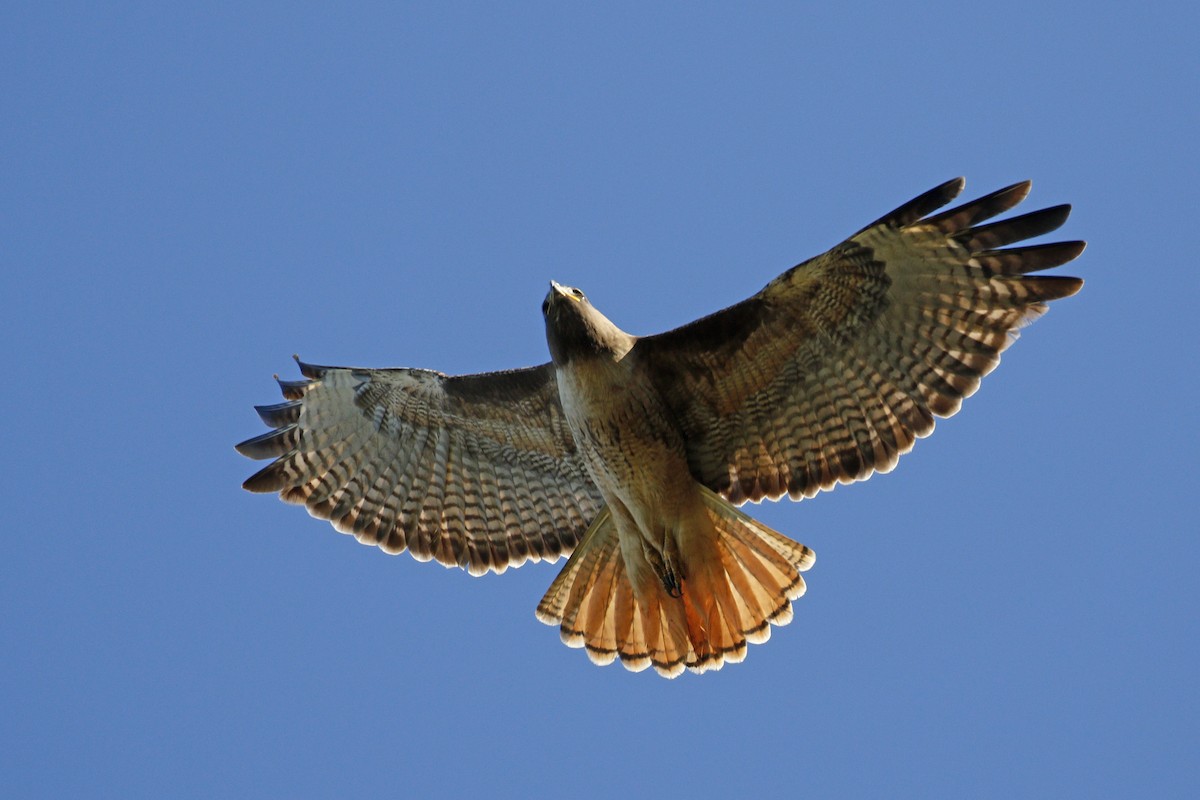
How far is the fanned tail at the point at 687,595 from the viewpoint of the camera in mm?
9523

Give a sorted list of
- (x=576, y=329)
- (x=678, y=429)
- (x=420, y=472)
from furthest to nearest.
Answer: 1. (x=420, y=472)
2. (x=678, y=429)
3. (x=576, y=329)

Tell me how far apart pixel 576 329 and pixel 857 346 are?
175 centimetres

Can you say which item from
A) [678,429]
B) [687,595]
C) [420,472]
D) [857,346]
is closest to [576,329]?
[678,429]

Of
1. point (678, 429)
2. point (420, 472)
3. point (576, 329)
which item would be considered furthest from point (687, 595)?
point (420, 472)

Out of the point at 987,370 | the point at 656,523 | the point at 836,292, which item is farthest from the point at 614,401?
→ the point at 987,370

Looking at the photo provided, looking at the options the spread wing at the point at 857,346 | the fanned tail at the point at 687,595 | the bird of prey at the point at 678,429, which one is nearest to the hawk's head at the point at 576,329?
the bird of prey at the point at 678,429

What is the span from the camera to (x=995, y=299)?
8859mm

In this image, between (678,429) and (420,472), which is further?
(420,472)

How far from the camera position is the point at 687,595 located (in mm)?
9656

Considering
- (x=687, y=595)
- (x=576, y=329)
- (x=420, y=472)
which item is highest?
(x=420, y=472)

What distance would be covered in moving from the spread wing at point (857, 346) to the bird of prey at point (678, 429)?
1cm

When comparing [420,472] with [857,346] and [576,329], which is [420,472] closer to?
[576,329]

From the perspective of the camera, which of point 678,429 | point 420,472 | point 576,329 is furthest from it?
point 420,472

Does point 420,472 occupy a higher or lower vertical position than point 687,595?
higher
